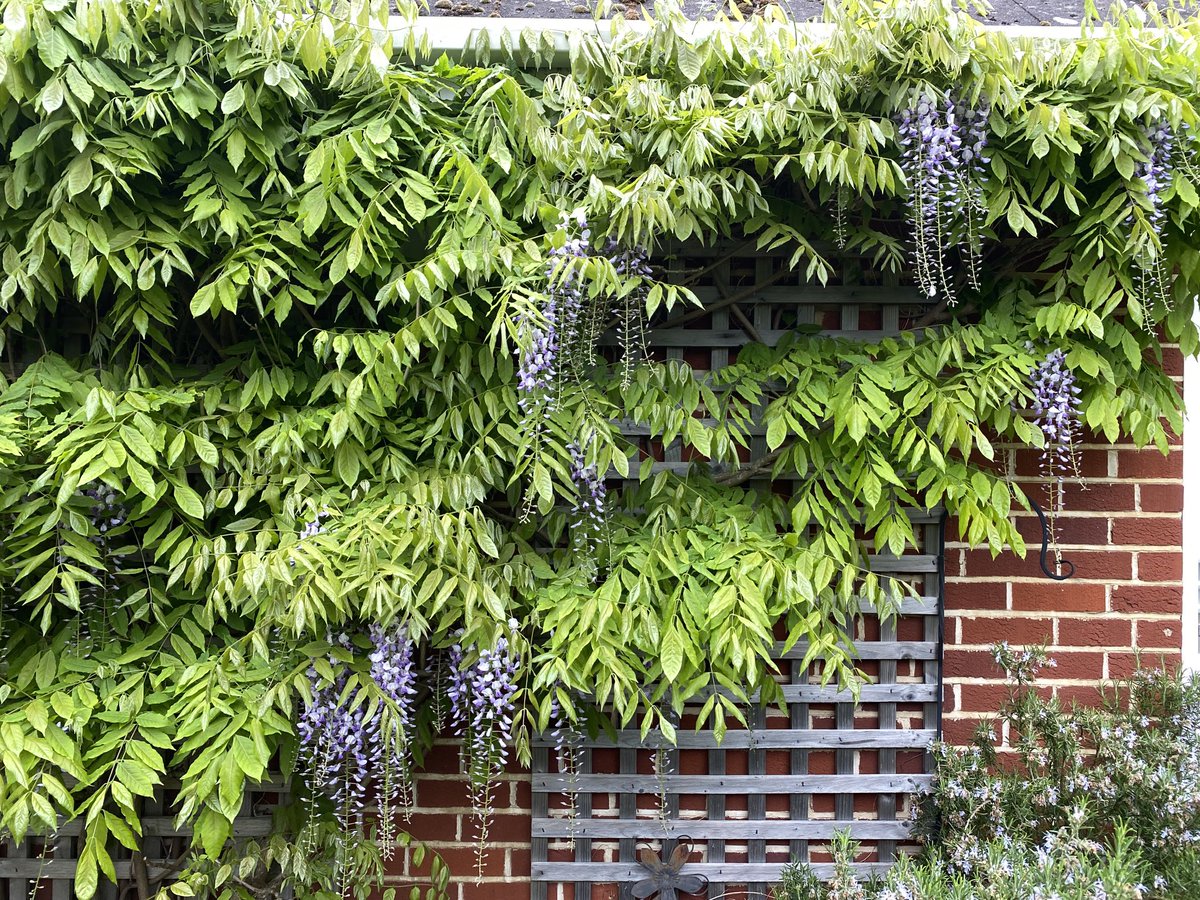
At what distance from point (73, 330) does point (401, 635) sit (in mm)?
1401

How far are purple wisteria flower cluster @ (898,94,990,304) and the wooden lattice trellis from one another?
31cm

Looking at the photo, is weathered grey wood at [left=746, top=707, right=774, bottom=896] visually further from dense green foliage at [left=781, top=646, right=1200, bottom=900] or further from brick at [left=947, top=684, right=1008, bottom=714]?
brick at [left=947, top=684, right=1008, bottom=714]

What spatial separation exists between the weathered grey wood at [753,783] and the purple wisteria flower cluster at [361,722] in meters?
0.59

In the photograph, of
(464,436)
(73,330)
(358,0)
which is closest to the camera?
(358,0)

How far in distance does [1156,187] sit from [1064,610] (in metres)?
1.27

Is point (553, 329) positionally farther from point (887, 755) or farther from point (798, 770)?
point (887, 755)

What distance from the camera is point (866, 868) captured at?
255cm

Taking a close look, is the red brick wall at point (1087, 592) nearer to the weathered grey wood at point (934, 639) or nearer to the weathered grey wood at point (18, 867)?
the weathered grey wood at point (934, 639)

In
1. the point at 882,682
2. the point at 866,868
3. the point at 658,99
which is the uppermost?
the point at 658,99

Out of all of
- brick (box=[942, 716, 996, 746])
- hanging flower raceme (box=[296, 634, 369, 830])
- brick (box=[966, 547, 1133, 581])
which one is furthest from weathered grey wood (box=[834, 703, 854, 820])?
hanging flower raceme (box=[296, 634, 369, 830])

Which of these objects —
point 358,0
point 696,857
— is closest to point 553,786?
point 696,857

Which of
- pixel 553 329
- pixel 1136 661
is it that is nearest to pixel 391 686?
pixel 553 329

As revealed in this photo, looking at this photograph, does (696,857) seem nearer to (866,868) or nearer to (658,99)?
(866,868)

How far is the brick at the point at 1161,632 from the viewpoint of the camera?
2.61m
